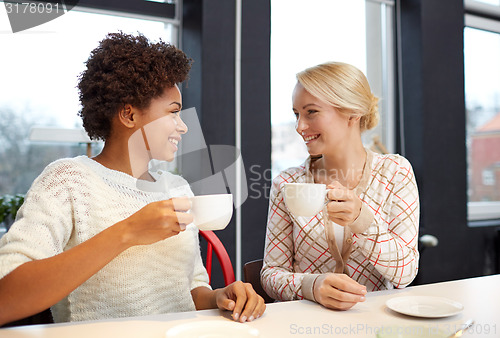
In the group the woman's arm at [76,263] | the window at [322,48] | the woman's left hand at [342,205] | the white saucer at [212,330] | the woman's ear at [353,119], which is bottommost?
the white saucer at [212,330]

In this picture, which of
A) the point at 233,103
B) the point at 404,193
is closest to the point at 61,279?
the point at 404,193

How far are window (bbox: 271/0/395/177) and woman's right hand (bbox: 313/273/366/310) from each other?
174 cm

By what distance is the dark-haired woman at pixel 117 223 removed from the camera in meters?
0.93

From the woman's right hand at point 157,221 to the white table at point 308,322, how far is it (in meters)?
0.18

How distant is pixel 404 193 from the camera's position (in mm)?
1463

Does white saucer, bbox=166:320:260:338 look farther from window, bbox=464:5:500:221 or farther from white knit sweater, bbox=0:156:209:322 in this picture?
window, bbox=464:5:500:221

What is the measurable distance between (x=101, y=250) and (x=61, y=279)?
0.10 metres

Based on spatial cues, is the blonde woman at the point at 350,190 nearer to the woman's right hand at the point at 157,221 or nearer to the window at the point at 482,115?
the woman's right hand at the point at 157,221

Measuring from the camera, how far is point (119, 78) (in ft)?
4.03

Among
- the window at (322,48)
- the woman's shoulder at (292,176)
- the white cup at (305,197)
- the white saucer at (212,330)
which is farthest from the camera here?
the window at (322,48)

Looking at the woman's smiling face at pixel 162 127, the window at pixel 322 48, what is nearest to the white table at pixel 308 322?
the woman's smiling face at pixel 162 127

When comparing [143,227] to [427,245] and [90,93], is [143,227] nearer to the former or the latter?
[90,93]

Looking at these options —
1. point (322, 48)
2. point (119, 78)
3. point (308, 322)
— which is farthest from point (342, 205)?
point (322, 48)

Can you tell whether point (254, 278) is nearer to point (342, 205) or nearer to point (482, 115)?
point (342, 205)
